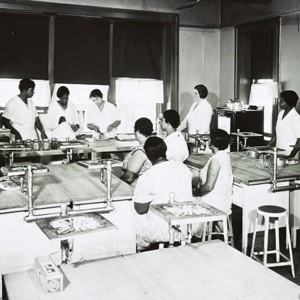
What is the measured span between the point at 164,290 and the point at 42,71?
6.23 metres

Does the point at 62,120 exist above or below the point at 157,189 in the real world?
above

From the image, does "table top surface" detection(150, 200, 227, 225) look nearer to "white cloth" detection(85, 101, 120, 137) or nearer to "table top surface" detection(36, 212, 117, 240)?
"table top surface" detection(36, 212, 117, 240)

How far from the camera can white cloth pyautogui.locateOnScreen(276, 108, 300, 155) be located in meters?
5.76

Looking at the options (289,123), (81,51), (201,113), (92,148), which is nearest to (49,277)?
(92,148)

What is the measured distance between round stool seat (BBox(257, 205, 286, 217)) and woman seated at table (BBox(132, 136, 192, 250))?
775 millimetres

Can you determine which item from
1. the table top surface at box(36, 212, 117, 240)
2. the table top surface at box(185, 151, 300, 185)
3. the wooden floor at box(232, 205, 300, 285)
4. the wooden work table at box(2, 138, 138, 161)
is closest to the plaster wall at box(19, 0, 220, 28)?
the wooden work table at box(2, 138, 138, 161)

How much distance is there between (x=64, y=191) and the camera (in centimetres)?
406

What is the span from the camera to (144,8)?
335 inches

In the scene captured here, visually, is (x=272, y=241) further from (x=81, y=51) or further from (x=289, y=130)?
(x=81, y=51)

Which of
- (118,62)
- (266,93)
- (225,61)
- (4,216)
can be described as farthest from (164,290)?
(225,61)

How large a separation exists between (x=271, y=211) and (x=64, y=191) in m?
1.80

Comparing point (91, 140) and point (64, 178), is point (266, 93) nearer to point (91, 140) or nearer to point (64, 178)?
point (91, 140)

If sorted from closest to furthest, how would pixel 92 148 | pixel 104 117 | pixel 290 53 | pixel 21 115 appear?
pixel 92 148 → pixel 21 115 → pixel 104 117 → pixel 290 53

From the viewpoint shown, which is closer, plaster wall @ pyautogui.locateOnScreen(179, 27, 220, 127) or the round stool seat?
the round stool seat
